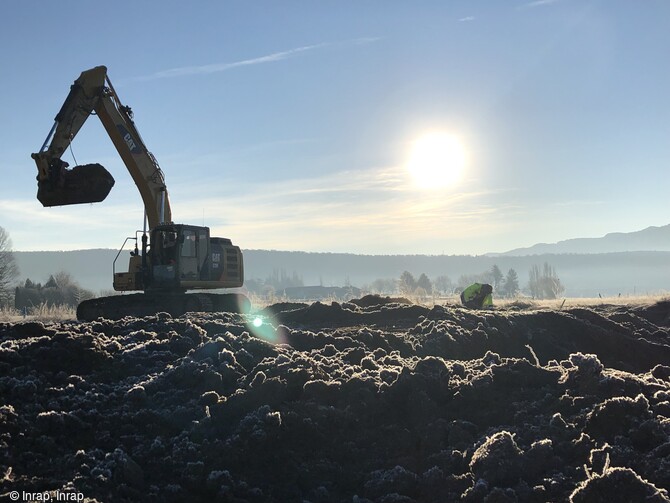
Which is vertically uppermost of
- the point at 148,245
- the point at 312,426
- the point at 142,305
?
the point at 148,245

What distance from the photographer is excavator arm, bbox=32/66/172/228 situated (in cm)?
1489

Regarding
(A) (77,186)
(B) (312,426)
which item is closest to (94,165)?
(A) (77,186)

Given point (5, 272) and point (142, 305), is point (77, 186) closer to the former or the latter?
point (142, 305)

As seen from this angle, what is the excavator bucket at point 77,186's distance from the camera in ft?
48.5

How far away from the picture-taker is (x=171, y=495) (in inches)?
184

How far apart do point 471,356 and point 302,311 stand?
6.71 metres

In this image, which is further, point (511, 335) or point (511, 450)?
point (511, 335)

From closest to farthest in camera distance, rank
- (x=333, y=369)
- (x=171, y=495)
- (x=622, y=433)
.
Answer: (x=171, y=495)
(x=622, y=433)
(x=333, y=369)

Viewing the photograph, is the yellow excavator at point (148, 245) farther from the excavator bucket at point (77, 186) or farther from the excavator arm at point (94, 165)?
the excavator bucket at point (77, 186)

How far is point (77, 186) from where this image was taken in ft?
48.8

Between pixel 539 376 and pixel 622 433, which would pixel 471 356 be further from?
pixel 622 433

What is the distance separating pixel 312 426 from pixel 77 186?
38.7 ft

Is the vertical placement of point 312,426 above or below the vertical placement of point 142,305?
below

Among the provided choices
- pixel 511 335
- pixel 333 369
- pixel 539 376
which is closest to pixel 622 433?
pixel 539 376
